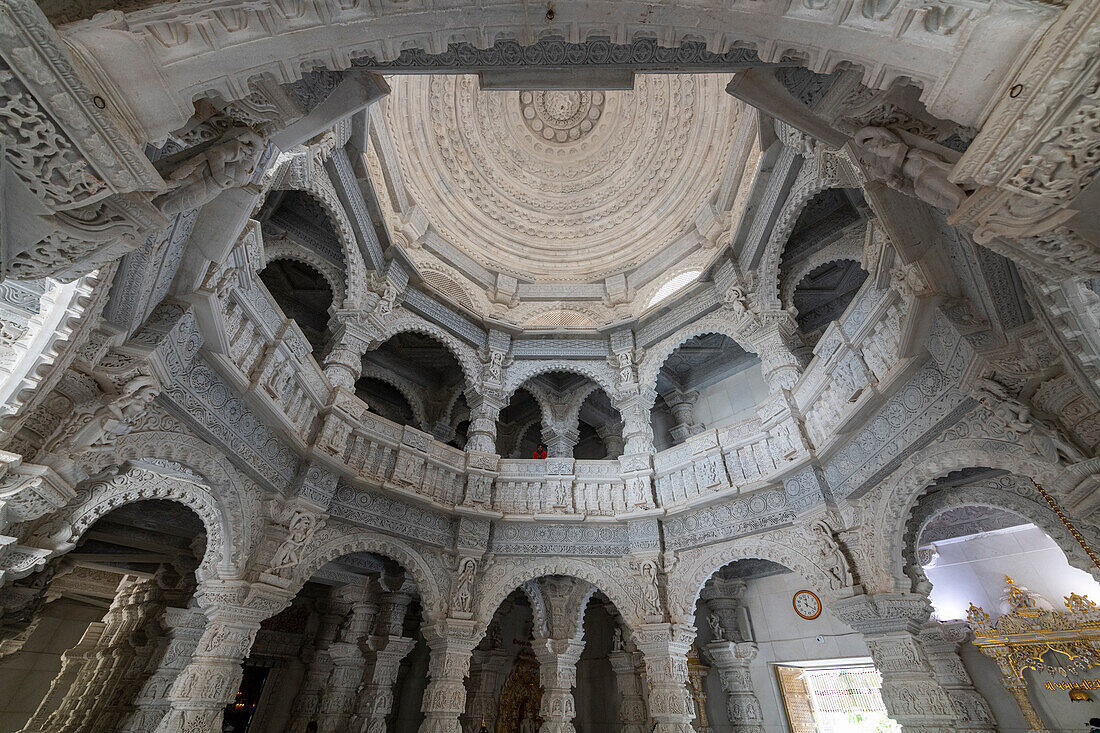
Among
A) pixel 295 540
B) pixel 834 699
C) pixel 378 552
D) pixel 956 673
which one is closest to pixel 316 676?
pixel 378 552

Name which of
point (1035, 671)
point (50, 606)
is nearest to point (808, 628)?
point (1035, 671)

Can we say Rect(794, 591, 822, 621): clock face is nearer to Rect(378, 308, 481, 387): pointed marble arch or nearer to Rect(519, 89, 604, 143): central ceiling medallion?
Rect(378, 308, 481, 387): pointed marble arch

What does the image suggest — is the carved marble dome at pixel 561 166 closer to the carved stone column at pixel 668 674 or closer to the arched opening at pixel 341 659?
the arched opening at pixel 341 659

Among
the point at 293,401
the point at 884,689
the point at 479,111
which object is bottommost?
the point at 884,689

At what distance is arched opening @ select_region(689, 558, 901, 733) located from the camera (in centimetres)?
963

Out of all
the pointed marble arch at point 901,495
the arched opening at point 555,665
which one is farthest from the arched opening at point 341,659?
the pointed marble arch at point 901,495

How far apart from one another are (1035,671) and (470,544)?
29.5 ft

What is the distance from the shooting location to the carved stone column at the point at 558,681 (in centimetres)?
859

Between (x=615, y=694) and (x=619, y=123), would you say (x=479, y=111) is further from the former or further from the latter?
(x=615, y=694)

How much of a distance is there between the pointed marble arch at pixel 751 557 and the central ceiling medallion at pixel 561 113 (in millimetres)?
12927

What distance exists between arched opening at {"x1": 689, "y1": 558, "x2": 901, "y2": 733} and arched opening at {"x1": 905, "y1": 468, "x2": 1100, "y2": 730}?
1.97 m

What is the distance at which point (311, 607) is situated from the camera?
37.8ft

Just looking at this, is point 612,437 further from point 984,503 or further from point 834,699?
point 984,503

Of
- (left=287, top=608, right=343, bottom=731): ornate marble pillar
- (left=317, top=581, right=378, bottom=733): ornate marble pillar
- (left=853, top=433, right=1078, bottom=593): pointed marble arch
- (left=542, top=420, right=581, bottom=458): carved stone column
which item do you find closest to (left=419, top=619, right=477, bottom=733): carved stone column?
(left=317, top=581, right=378, bottom=733): ornate marble pillar
